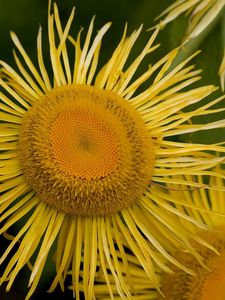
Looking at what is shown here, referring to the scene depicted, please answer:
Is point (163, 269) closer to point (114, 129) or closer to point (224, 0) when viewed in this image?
point (114, 129)

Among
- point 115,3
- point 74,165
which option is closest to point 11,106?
point 74,165

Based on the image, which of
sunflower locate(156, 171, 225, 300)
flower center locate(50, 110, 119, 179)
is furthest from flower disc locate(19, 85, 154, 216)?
sunflower locate(156, 171, 225, 300)

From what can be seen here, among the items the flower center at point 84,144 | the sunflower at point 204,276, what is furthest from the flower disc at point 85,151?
the sunflower at point 204,276

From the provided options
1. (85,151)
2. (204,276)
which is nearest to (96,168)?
(85,151)

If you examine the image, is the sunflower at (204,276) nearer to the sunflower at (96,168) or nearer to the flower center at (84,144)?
the sunflower at (96,168)

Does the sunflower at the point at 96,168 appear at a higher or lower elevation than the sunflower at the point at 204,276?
higher

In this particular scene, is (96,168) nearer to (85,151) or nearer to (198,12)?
(85,151)
